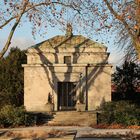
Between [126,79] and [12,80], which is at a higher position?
[126,79]

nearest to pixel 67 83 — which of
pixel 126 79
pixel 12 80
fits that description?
pixel 12 80

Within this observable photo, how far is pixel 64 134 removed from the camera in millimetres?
24422

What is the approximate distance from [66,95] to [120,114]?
691cm

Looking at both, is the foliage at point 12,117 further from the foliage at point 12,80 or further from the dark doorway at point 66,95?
the foliage at point 12,80

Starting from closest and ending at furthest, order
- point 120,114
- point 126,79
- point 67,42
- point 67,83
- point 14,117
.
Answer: point 120,114 < point 14,117 < point 67,83 < point 67,42 < point 126,79

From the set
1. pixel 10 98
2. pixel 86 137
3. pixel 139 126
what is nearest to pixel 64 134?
pixel 86 137

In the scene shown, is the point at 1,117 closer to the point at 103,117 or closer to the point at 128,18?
the point at 103,117

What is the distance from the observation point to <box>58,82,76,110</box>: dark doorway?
1399 inches

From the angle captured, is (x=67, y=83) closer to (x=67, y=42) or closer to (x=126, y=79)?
(x=67, y=42)

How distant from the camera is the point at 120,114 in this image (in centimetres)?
2991

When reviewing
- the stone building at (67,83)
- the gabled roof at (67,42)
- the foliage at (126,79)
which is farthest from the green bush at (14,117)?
the foliage at (126,79)

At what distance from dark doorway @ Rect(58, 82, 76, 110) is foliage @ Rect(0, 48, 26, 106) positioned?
509 centimetres

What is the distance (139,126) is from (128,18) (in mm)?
10806

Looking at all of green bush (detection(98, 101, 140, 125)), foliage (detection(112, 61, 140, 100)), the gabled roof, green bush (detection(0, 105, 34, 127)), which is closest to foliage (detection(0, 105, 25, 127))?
green bush (detection(0, 105, 34, 127))
